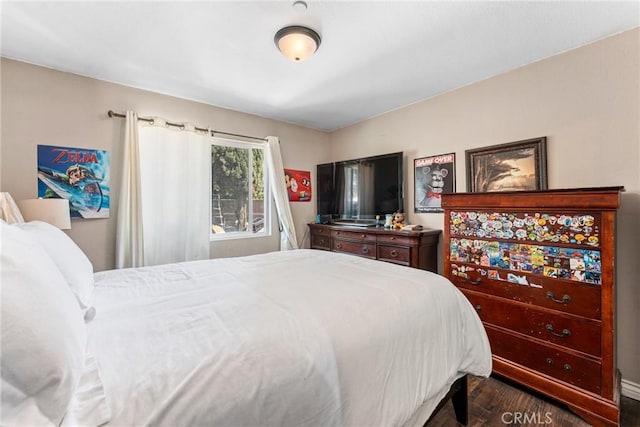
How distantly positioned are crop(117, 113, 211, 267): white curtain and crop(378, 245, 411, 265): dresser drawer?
6.68 feet

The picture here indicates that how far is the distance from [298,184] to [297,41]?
235 centimetres

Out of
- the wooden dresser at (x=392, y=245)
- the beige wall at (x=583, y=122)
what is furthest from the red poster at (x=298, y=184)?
the beige wall at (x=583, y=122)

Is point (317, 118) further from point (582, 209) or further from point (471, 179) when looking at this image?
point (582, 209)

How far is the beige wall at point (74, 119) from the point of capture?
2252mm

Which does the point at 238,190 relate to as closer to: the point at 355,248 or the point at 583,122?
the point at 355,248

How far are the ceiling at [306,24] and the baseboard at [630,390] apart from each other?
8.19 ft

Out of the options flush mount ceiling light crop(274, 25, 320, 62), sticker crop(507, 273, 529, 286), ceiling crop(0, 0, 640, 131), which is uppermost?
ceiling crop(0, 0, 640, 131)

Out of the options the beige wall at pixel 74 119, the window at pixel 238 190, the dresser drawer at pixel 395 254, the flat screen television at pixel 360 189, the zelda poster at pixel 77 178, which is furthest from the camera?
the window at pixel 238 190

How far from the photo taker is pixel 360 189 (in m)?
3.65

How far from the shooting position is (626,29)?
1883 millimetres

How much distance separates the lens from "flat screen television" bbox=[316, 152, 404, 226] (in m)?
3.27

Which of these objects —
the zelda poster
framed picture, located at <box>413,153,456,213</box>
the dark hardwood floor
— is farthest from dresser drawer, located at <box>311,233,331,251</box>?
the zelda poster

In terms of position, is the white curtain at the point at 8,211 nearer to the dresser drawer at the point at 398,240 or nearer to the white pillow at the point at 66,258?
the white pillow at the point at 66,258

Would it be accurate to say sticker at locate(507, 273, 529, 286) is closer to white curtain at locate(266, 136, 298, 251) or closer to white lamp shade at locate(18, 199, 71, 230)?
white curtain at locate(266, 136, 298, 251)
